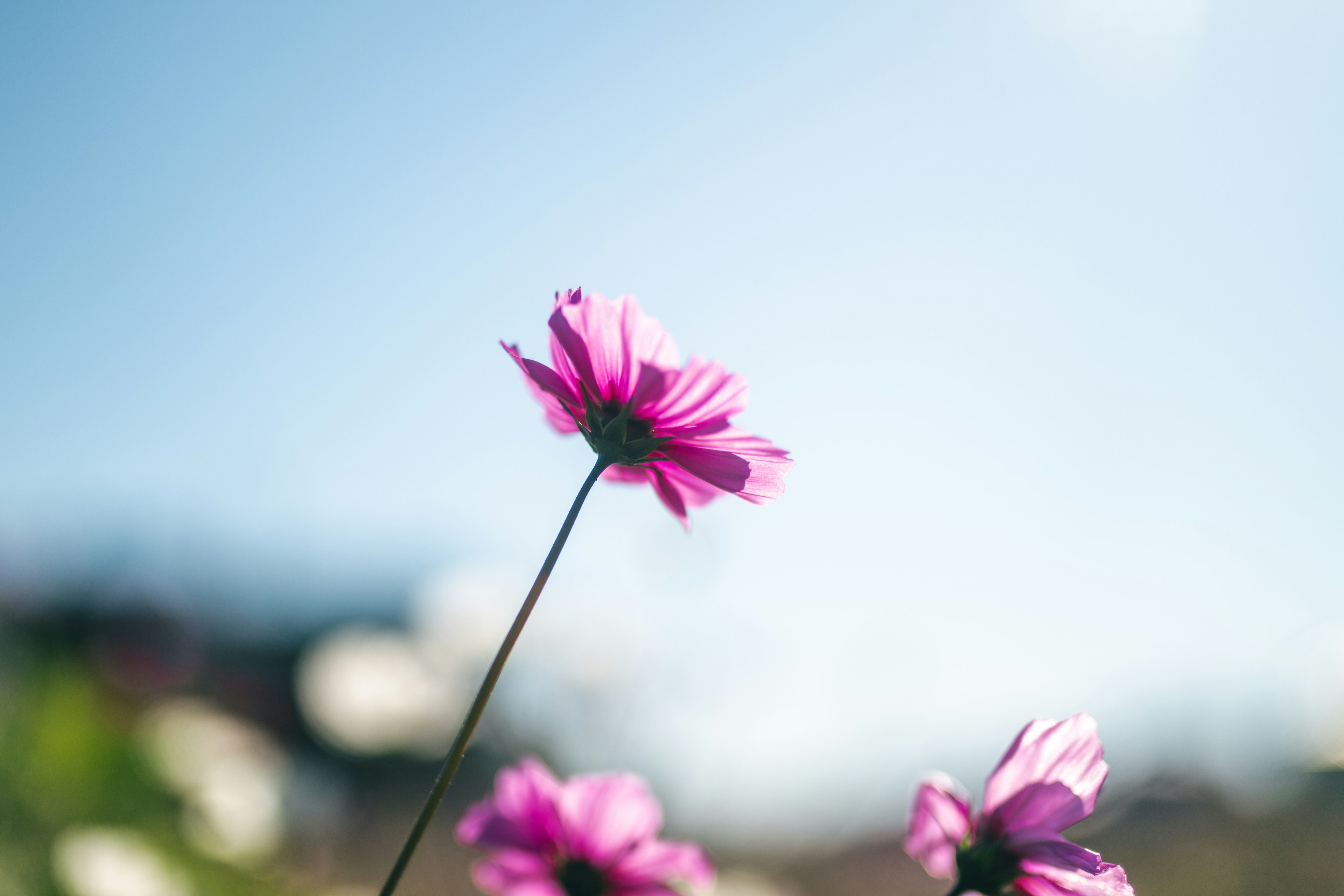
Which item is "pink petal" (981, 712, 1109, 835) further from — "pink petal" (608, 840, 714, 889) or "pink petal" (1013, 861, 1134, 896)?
"pink petal" (608, 840, 714, 889)

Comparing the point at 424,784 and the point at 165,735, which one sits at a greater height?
the point at 424,784

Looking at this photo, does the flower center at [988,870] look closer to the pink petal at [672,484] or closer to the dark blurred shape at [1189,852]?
the pink petal at [672,484]

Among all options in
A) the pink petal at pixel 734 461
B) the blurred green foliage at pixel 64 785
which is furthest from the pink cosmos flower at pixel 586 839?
the blurred green foliage at pixel 64 785

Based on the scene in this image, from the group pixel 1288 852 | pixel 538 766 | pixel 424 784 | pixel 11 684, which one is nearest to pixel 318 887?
pixel 11 684

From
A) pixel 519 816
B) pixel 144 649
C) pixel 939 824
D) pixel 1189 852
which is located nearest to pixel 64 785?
pixel 519 816

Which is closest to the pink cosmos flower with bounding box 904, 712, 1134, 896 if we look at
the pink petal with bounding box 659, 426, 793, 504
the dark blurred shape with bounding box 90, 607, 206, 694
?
the pink petal with bounding box 659, 426, 793, 504

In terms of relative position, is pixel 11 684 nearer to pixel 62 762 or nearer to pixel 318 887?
pixel 62 762

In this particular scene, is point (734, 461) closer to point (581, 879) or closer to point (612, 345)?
point (612, 345)
